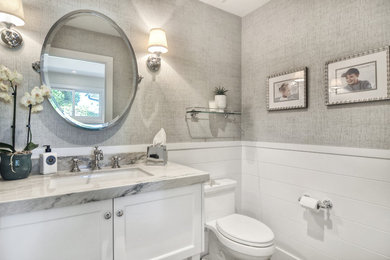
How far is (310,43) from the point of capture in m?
1.63

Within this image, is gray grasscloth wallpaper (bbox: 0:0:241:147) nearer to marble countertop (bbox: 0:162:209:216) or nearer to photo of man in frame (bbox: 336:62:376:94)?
marble countertop (bbox: 0:162:209:216)

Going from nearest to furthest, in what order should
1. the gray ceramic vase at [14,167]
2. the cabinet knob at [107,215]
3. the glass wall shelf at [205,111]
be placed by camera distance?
the cabinet knob at [107,215], the gray ceramic vase at [14,167], the glass wall shelf at [205,111]

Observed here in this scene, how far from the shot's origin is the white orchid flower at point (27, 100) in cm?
118

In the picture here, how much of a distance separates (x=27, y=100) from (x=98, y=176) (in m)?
0.58

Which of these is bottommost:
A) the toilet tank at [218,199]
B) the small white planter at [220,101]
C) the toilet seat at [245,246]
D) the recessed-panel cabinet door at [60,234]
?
the toilet seat at [245,246]

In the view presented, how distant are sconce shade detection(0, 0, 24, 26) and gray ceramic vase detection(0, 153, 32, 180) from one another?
73 centimetres

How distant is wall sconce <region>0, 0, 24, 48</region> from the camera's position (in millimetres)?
1116

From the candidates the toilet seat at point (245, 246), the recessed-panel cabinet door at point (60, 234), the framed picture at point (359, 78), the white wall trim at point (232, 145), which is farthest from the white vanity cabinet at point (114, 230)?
the framed picture at point (359, 78)

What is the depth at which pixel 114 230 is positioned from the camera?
965 millimetres

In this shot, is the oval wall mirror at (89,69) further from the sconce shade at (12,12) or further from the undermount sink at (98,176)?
the undermount sink at (98,176)

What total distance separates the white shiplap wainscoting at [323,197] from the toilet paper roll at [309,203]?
Answer: 0.27 ft

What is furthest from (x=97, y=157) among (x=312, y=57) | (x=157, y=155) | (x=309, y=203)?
(x=312, y=57)

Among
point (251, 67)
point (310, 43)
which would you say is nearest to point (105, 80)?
point (251, 67)

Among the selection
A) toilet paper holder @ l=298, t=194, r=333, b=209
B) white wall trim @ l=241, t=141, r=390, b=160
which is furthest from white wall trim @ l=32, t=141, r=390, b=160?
toilet paper holder @ l=298, t=194, r=333, b=209
